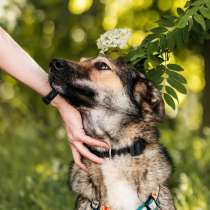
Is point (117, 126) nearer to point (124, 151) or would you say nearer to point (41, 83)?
point (124, 151)

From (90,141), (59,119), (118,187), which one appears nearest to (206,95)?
(59,119)

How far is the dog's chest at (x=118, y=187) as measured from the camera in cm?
570

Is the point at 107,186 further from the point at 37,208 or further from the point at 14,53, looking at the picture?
the point at 37,208

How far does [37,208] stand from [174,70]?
274cm

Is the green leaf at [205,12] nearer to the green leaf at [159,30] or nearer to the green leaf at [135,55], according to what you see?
the green leaf at [159,30]

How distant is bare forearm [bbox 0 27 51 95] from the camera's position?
5.74 m

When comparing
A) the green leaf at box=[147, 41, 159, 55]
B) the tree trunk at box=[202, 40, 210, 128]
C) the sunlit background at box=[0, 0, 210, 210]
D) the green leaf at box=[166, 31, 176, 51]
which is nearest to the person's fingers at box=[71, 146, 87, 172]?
the green leaf at box=[147, 41, 159, 55]

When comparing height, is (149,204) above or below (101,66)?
below

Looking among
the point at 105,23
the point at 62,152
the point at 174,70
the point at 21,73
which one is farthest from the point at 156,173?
the point at 105,23

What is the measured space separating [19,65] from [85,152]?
825mm

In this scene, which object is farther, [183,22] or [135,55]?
[135,55]

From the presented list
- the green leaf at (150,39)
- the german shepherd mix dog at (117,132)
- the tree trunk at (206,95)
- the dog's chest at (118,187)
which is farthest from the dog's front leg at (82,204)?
the tree trunk at (206,95)

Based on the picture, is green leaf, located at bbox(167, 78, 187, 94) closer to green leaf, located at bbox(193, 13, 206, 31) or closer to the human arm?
green leaf, located at bbox(193, 13, 206, 31)

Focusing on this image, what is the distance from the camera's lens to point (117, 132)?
5.88 meters
